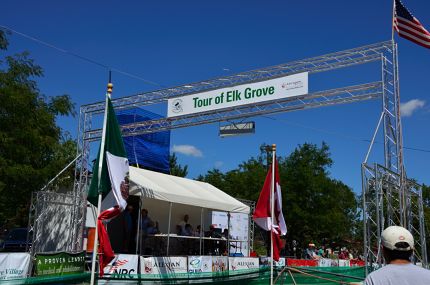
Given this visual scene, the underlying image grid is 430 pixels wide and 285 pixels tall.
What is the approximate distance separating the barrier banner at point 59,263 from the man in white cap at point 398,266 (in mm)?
9511

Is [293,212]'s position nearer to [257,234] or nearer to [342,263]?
[257,234]

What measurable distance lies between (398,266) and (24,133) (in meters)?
15.6

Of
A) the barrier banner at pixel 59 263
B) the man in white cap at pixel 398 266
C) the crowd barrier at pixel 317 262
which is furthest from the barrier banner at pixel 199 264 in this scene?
the man in white cap at pixel 398 266

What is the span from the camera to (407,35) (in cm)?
1677

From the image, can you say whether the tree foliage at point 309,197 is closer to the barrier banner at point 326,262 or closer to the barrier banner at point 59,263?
the barrier banner at point 326,262

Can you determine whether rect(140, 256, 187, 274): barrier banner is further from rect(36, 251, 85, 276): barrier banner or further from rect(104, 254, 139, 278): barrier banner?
rect(36, 251, 85, 276): barrier banner

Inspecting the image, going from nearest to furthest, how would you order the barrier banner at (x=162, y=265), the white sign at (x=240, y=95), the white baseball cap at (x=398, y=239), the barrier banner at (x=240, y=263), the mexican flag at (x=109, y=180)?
the white baseball cap at (x=398, y=239), the mexican flag at (x=109, y=180), the barrier banner at (x=162, y=265), the barrier banner at (x=240, y=263), the white sign at (x=240, y=95)

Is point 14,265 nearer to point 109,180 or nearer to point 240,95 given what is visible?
point 109,180

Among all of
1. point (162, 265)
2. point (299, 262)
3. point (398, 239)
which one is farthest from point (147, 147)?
point (398, 239)

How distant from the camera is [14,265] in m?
11.1

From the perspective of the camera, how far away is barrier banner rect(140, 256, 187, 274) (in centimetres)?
1178

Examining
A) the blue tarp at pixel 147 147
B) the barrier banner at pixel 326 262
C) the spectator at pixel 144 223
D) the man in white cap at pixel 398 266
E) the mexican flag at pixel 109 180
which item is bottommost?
the barrier banner at pixel 326 262

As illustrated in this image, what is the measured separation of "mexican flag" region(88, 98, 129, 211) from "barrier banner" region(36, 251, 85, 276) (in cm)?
312

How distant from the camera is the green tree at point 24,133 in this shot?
16.2 metres
